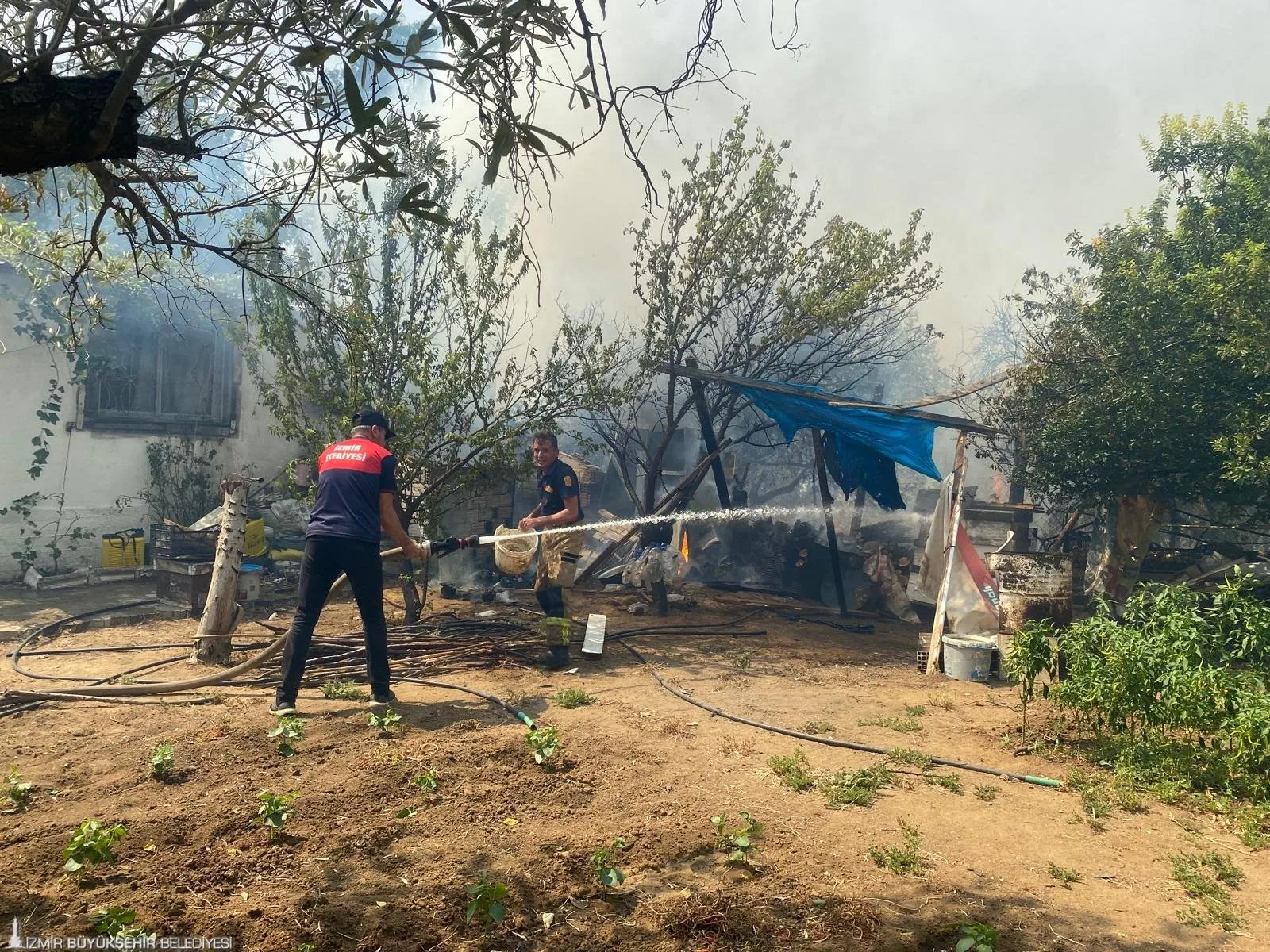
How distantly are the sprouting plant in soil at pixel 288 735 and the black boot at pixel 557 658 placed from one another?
2.77 metres

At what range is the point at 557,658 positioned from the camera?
7.59 meters

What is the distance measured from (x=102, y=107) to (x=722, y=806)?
3.98 metres

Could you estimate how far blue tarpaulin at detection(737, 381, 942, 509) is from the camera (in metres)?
10.0

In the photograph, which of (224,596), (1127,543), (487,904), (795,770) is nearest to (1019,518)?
(1127,543)

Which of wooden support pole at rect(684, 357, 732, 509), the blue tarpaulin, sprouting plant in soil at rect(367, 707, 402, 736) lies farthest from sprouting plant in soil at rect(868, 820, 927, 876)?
wooden support pole at rect(684, 357, 732, 509)

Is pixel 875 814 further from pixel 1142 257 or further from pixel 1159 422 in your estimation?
pixel 1142 257

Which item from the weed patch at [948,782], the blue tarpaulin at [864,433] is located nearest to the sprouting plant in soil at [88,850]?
the weed patch at [948,782]

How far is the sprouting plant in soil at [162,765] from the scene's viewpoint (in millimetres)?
4344

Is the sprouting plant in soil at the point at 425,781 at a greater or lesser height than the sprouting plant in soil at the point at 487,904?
greater

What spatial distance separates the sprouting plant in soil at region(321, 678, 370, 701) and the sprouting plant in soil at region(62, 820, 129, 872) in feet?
9.02

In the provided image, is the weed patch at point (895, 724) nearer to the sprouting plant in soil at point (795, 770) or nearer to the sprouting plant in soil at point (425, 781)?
the sprouting plant in soil at point (795, 770)

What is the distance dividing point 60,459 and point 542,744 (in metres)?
10.4

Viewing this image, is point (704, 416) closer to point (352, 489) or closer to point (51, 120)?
point (352, 489)

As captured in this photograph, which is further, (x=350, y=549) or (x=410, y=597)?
(x=410, y=597)
